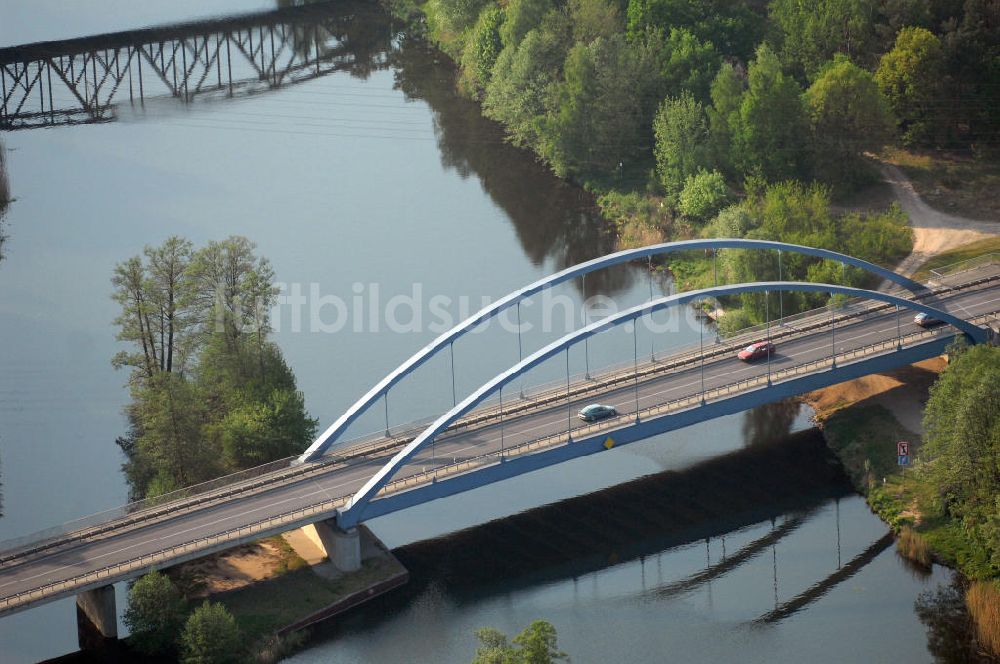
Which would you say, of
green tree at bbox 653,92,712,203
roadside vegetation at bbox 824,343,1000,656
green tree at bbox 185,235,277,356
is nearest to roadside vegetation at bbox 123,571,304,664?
green tree at bbox 185,235,277,356

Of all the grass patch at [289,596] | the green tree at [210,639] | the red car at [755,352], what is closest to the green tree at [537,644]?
the grass patch at [289,596]

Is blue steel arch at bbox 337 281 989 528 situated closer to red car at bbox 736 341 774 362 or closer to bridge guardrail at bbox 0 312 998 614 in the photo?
bridge guardrail at bbox 0 312 998 614

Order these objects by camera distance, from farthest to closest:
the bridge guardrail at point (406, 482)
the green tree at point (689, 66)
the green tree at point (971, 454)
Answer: the green tree at point (689, 66)
the green tree at point (971, 454)
the bridge guardrail at point (406, 482)

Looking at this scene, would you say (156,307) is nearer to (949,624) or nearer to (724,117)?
(949,624)

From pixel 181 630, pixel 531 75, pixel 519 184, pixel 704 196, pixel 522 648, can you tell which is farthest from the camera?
pixel 531 75

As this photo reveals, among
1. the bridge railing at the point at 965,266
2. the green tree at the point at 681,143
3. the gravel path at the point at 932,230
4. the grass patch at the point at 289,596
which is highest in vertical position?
the green tree at the point at 681,143

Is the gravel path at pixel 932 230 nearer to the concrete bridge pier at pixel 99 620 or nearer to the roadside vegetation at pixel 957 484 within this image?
the roadside vegetation at pixel 957 484

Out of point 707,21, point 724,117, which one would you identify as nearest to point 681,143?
point 724,117
